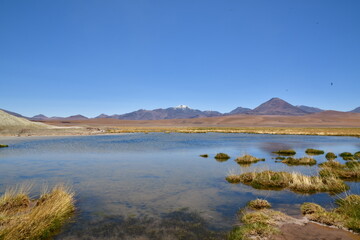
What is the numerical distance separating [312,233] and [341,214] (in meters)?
1.92

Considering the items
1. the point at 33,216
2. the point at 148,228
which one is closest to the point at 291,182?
the point at 148,228

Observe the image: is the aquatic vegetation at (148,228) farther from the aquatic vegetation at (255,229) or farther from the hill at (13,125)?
the hill at (13,125)

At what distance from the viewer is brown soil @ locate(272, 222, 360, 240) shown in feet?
23.3

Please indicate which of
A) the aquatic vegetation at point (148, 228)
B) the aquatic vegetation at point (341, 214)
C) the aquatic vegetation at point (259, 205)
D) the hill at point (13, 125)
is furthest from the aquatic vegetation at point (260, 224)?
the hill at point (13, 125)

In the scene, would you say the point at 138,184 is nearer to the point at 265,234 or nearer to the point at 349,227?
the point at 265,234

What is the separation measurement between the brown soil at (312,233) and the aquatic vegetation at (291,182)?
5.00 metres

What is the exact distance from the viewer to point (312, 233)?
7422 millimetres

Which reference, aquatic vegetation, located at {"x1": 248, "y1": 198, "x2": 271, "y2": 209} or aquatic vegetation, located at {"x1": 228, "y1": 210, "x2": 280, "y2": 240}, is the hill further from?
aquatic vegetation, located at {"x1": 228, "y1": 210, "x2": 280, "y2": 240}

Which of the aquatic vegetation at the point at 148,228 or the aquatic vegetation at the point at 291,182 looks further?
the aquatic vegetation at the point at 291,182

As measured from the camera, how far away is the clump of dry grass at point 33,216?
7047 mm

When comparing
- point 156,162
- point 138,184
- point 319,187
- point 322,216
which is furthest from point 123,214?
point 156,162

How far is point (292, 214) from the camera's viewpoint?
9.16 meters

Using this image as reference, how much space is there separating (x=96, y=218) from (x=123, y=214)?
0.98 m

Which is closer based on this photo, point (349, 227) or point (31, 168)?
point (349, 227)
